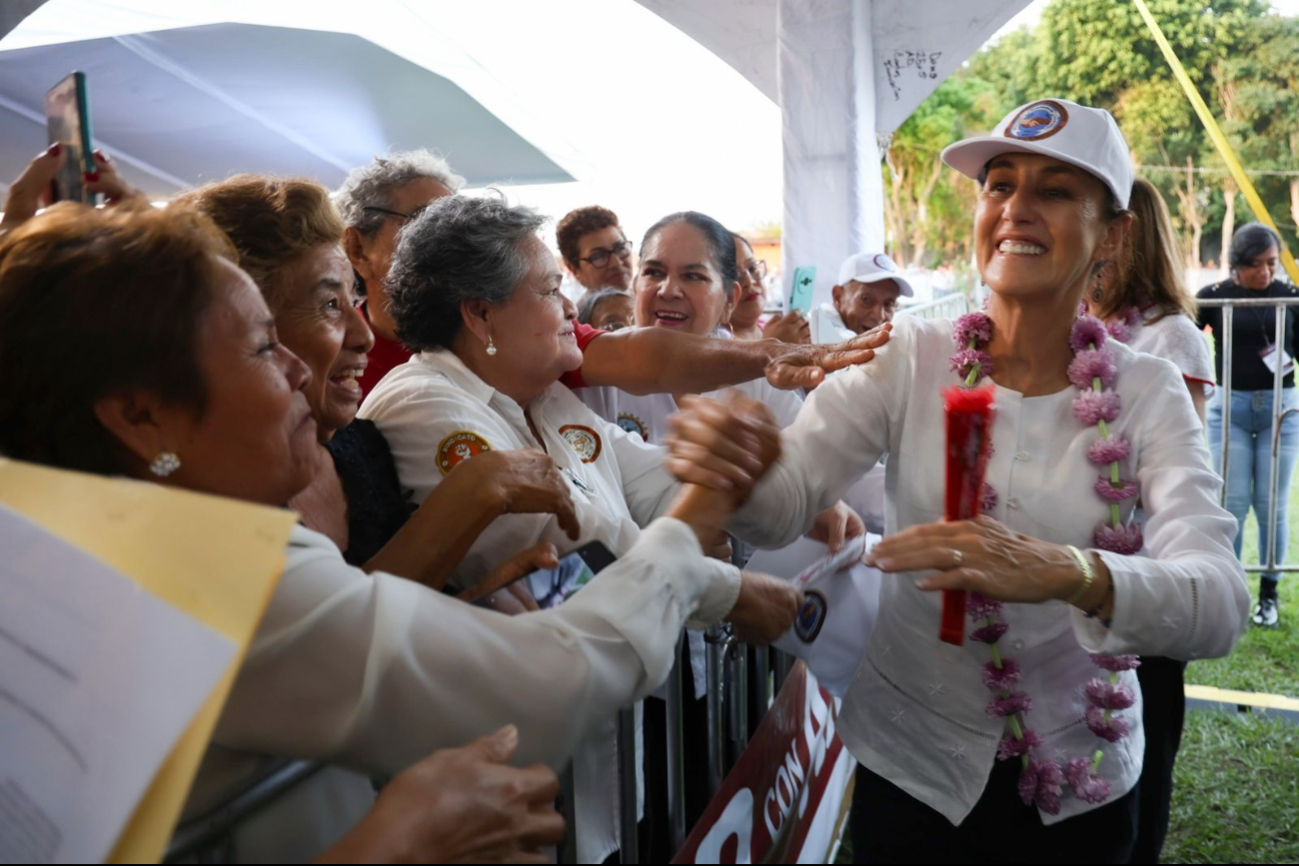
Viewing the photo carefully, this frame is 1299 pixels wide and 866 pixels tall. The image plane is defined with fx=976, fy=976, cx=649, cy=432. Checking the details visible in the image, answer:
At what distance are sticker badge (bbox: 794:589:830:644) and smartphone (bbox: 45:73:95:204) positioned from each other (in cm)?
167

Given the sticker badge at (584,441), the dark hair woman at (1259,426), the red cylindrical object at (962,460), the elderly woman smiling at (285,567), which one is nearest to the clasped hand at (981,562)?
the red cylindrical object at (962,460)

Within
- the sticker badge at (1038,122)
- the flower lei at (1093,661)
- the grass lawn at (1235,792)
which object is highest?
the sticker badge at (1038,122)

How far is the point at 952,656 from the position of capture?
205cm

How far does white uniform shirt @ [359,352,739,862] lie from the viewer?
1765 millimetres

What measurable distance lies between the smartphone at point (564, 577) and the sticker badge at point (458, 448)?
1.51ft

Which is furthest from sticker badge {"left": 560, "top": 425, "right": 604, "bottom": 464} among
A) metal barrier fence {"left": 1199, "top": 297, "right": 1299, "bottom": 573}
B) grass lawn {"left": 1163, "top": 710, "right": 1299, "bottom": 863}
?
metal barrier fence {"left": 1199, "top": 297, "right": 1299, "bottom": 573}

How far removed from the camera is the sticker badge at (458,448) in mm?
2102

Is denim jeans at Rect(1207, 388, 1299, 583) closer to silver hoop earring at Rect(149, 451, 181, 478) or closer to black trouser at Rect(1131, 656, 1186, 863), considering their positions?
black trouser at Rect(1131, 656, 1186, 863)

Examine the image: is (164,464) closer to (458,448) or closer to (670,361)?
(458,448)

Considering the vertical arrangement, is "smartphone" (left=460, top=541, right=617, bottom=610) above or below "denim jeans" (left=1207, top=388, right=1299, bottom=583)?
above

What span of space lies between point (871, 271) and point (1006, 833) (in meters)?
3.33

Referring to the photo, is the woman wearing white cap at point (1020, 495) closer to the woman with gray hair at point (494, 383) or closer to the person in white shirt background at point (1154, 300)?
the woman with gray hair at point (494, 383)

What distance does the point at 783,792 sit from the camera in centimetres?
219

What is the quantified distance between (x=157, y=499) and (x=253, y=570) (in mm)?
141
